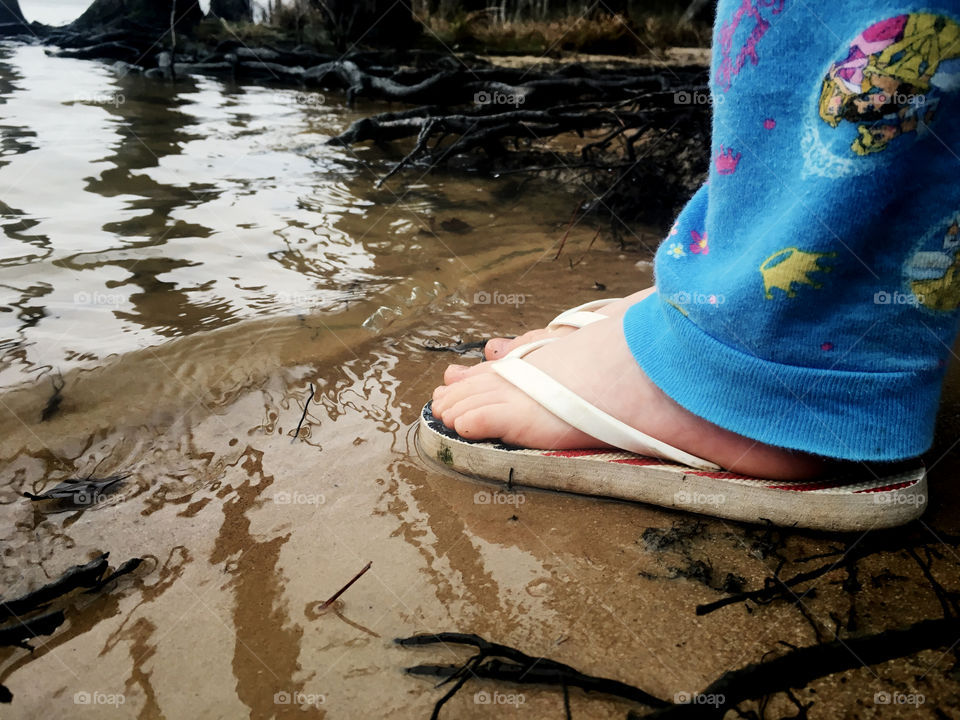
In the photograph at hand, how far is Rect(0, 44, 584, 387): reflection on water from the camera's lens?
7.14 feet

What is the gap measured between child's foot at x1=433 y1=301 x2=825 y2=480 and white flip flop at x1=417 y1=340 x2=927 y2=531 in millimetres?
22

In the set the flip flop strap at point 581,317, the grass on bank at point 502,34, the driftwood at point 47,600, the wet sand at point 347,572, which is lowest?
the wet sand at point 347,572

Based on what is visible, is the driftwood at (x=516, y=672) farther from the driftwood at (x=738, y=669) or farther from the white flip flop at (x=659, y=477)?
the white flip flop at (x=659, y=477)

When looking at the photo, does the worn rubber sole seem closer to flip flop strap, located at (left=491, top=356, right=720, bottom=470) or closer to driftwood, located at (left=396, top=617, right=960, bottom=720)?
flip flop strap, located at (left=491, top=356, right=720, bottom=470)

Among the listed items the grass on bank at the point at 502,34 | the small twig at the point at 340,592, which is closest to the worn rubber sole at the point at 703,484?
the small twig at the point at 340,592

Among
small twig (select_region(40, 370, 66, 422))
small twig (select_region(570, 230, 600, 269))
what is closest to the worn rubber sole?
small twig (select_region(40, 370, 66, 422))

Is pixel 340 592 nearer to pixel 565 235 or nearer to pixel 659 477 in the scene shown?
pixel 659 477

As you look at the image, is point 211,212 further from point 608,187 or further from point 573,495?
point 573,495

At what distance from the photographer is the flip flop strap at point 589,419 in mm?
1367

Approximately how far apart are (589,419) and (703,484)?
0.84ft

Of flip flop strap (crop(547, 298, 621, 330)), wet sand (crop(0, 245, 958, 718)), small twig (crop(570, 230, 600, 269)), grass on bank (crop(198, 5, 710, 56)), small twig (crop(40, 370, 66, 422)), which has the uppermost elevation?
grass on bank (crop(198, 5, 710, 56))

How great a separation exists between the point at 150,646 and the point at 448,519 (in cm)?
55

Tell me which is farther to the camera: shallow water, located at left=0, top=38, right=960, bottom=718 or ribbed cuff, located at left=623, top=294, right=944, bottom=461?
ribbed cuff, located at left=623, top=294, right=944, bottom=461

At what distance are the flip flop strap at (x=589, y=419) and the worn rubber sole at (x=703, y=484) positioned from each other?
0.07ft
